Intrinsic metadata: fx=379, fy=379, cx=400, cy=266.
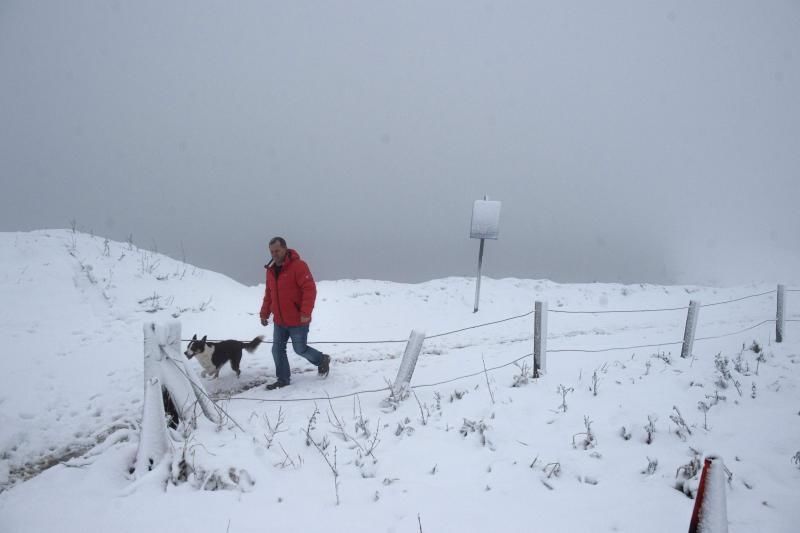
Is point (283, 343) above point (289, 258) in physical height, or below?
below

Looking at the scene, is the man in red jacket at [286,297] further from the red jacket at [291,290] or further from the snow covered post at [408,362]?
the snow covered post at [408,362]

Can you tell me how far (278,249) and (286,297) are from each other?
800 millimetres

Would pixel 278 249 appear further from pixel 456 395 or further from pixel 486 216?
pixel 486 216

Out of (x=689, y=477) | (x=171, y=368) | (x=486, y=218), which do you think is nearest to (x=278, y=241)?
(x=171, y=368)

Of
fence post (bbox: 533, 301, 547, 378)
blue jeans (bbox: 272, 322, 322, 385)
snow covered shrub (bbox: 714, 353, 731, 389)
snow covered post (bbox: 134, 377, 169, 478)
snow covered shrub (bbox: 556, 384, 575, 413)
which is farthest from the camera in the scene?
blue jeans (bbox: 272, 322, 322, 385)

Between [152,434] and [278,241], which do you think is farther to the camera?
[278,241]

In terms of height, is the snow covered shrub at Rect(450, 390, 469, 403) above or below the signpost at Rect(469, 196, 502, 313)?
below

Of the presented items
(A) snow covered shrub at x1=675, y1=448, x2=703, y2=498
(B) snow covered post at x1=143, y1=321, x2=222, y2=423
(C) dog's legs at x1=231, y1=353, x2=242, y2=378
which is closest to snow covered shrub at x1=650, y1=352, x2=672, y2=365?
(A) snow covered shrub at x1=675, y1=448, x2=703, y2=498

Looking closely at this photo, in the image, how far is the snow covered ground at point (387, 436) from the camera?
275 centimetres

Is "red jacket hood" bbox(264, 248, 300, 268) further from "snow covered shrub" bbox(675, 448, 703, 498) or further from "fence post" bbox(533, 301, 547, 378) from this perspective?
"snow covered shrub" bbox(675, 448, 703, 498)

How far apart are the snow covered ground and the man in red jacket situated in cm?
67

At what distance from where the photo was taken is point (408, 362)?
5.36m

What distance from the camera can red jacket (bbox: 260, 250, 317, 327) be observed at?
6184 millimetres

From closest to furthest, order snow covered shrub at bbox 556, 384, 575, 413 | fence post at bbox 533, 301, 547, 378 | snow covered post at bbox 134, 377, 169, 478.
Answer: snow covered post at bbox 134, 377, 169, 478
snow covered shrub at bbox 556, 384, 575, 413
fence post at bbox 533, 301, 547, 378
